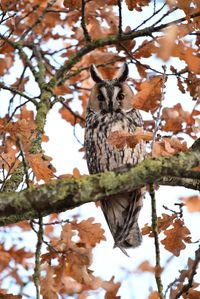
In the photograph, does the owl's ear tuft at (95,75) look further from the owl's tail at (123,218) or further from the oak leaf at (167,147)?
the oak leaf at (167,147)

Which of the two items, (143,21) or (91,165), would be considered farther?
(91,165)

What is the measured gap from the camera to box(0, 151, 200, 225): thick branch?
2.20 meters

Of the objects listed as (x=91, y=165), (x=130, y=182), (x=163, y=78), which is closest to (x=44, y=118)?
(x=91, y=165)

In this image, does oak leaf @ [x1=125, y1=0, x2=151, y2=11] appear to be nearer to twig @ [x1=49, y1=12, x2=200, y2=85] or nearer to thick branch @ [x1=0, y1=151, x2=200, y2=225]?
twig @ [x1=49, y1=12, x2=200, y2=85]

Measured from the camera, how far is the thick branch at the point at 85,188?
86.6 inches

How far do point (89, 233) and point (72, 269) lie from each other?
Answer: 0.39m

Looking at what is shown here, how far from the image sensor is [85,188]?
2281mm

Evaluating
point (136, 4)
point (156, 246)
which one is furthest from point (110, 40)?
point (156, 246)

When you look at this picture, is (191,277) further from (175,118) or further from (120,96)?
(120,96)

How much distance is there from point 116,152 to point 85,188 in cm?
221

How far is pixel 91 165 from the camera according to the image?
466cm

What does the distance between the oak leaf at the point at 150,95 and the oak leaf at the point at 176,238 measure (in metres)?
0.75

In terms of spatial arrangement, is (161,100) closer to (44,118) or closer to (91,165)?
(44,118)

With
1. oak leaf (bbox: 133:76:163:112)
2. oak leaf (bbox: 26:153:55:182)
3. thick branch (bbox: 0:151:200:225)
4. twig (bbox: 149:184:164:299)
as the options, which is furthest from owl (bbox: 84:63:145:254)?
thick branch (bbox: 0:151:200:225)
